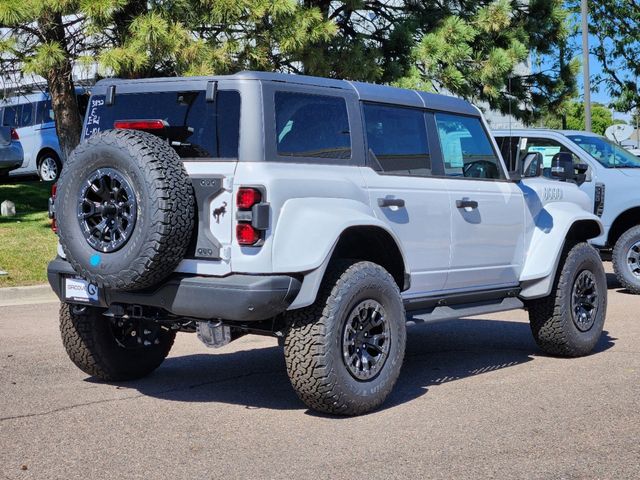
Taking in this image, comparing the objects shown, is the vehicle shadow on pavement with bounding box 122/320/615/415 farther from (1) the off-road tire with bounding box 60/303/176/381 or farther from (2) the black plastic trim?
(2) the black plastic trim

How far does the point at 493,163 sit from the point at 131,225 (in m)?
3.16

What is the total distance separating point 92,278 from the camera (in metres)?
5.64

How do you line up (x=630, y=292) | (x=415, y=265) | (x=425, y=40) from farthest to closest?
(x=425, y=40) < (x=630, y=292) < (x=415, y=265)

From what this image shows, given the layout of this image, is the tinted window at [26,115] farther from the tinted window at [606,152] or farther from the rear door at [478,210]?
the rear door at [478,210]

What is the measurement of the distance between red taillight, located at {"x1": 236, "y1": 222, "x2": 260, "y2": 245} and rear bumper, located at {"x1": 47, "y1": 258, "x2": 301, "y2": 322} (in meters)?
0.19

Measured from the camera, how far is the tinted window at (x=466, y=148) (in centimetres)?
713

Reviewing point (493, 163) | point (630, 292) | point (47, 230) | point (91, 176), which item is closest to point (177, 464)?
point (91, 176)

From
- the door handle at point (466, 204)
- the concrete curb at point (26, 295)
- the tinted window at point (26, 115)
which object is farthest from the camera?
the tinted window at point (26, 115)

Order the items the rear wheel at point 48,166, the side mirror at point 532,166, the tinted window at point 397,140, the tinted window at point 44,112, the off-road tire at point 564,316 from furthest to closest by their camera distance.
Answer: the tinted window at point 44,112 < the rear wheel at point 48,166 < the off-road tire at point 564,316 < the side mirror at point 532,166 < the tinted window at point 397,140

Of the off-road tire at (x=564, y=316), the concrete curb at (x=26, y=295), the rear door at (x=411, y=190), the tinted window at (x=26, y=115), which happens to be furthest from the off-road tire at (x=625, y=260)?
the tinted window at (x=26, y=115)

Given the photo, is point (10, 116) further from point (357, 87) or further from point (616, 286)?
point (357, 87)

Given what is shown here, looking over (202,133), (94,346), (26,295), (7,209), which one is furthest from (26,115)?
(202,133)

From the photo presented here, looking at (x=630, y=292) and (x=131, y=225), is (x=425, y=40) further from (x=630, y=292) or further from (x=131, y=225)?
(x=131, y=225)

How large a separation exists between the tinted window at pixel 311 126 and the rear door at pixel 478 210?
1.07 metres
